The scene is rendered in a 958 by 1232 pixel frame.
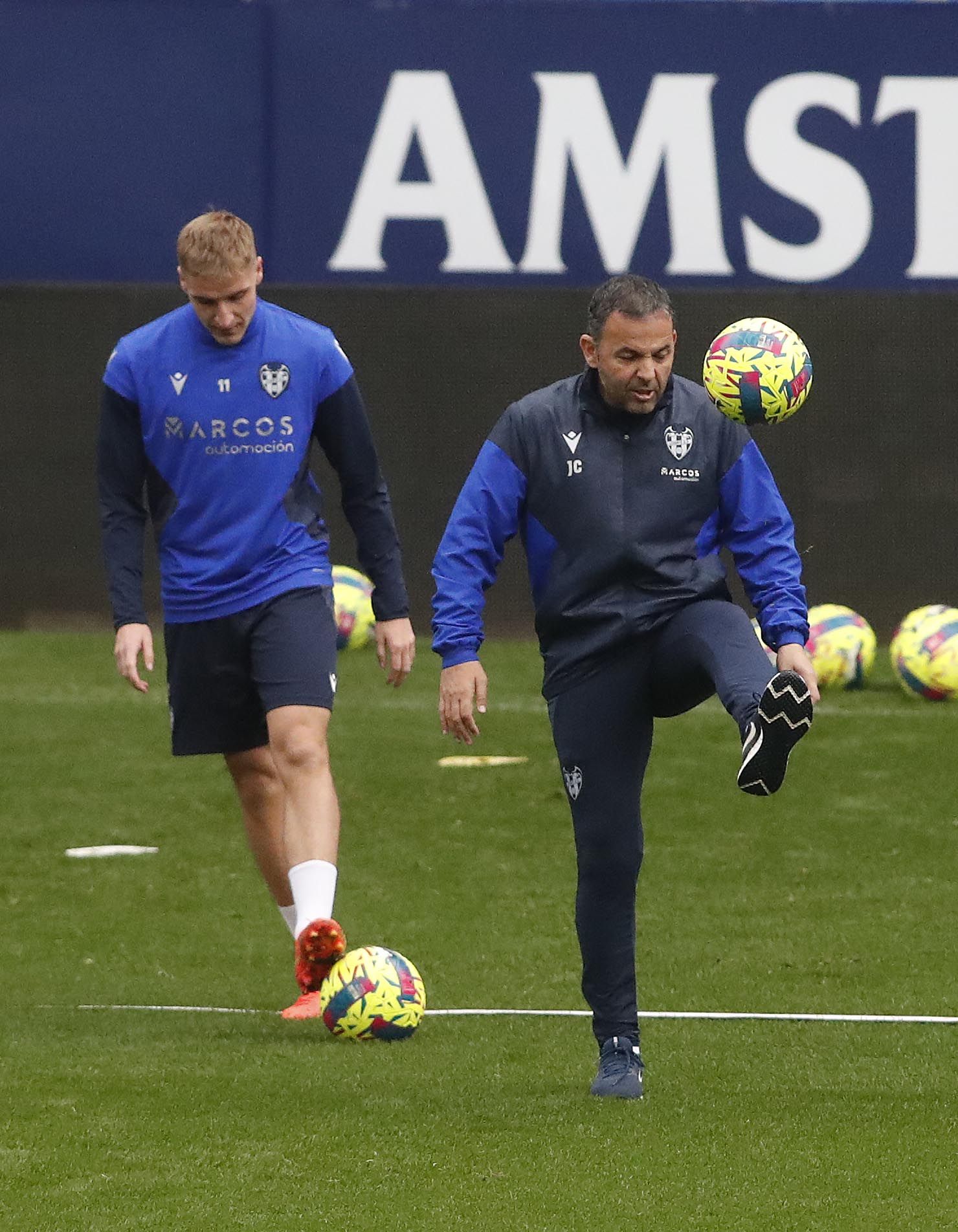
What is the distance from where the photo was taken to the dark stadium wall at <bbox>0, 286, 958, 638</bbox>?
16.3 m

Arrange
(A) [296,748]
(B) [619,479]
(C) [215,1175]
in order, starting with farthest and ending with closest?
(A) [296,748] < (B) [619,479] < (C) [215,1175]

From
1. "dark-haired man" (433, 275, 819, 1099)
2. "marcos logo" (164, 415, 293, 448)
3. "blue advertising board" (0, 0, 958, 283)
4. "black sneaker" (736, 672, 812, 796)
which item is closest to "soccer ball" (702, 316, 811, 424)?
"dark-haired man" (433, 275, 819, 1099)

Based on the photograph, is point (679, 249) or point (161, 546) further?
point (679, 249)

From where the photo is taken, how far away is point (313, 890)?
21.5 feet

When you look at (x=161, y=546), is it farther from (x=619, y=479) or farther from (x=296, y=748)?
(x=619, y=479)

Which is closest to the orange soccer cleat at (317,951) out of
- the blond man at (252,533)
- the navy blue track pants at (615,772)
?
the blond man at (252,533)

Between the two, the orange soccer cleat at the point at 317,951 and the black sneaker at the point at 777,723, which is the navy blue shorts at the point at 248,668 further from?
the black sneaker at the point at 777,723

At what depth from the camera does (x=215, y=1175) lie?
4.95 metres

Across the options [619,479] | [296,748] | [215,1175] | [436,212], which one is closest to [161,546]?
[296,748]

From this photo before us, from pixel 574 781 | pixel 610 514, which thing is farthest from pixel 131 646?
pixel 610 514

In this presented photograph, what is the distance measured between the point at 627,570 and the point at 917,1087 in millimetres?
1471

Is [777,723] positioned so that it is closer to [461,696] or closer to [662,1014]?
[461,696]

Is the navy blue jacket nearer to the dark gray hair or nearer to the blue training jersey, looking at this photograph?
the dark gray hair

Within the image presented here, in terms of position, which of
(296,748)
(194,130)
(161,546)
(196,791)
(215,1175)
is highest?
(194,130)
